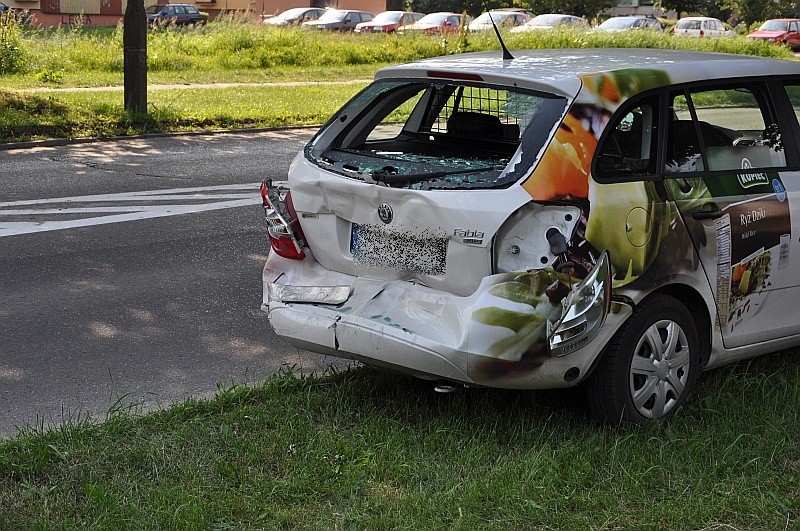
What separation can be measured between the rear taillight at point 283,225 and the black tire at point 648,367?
4.81 feet

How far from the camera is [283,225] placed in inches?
210

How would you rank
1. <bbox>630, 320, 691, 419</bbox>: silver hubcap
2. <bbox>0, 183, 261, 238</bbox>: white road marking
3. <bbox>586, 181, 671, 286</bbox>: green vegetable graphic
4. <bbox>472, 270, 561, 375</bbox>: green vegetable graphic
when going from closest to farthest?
<bbox>472, 270, 561, 375</bbox>: green vegetable graphic
<bbox>586, 181, 671, 286</bbox>: green vegetable graphic
<bbox>630, 320, 691, 419</bbox>: silver hubcap
<bbox>0, 183, 261, 238</bbox>: white road marking

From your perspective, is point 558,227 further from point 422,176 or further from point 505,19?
point 505,19

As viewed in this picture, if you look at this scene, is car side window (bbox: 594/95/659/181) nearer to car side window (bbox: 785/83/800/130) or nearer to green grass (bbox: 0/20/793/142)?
car side window (bbox: 785/83/800/130)

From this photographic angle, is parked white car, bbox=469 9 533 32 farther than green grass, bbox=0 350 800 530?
Yes

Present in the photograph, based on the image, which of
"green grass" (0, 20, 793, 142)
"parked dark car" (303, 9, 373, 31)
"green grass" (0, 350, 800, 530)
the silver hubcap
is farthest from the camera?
"parked dark car" (303, 9, 373, 31)

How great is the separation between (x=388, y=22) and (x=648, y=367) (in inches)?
1876

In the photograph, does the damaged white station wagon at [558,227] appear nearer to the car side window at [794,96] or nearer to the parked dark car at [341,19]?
the car side window at [794,96]

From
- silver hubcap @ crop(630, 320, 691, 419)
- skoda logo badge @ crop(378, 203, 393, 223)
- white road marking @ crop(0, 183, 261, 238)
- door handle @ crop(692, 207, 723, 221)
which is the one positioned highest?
door handle @ crop(692, 207, 723, 221)

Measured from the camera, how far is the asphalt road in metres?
5.66

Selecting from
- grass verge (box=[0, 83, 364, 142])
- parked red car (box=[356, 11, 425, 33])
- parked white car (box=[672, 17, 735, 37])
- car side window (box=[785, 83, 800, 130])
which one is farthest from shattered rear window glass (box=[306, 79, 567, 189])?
parked white car (box=[672, 17, 735, 37])

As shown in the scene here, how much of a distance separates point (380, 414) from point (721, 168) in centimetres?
189

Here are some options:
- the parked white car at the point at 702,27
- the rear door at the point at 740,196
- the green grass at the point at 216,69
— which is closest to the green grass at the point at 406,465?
the rear door at the point at 740,196

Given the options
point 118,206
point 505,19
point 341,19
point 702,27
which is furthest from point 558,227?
point 702,27
